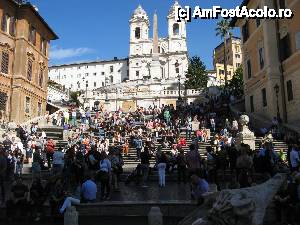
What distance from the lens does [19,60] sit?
120ft

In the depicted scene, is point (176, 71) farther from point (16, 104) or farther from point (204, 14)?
point (204, 14)

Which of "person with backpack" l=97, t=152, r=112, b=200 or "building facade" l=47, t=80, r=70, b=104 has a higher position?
"building facade" l=47, t=80, r=70, b=104

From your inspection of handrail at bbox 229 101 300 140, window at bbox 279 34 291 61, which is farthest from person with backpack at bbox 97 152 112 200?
window at bbox 279 34 291 61

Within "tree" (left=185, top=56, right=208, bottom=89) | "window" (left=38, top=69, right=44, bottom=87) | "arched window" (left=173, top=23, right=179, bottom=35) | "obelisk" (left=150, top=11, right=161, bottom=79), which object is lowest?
"window" (left=38, top=69, right=44, bottom=87)

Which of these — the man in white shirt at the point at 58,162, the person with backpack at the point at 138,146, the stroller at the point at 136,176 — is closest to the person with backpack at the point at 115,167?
the stroller at the point at 136,176

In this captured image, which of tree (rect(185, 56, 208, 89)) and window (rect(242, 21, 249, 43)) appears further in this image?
tree (rect(185, 56, 208, 89))

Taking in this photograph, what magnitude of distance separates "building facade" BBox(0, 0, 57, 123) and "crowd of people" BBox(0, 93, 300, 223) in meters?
6.67

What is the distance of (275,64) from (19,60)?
2299 cm

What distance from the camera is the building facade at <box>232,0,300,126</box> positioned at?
1033 inches

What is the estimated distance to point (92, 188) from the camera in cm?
1298

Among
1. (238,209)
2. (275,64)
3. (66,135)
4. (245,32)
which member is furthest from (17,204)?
(245,32)

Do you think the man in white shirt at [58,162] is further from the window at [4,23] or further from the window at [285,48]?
the window at [4,23]

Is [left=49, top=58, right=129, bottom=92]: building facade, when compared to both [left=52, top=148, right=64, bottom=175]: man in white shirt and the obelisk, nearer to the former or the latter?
the obelisk

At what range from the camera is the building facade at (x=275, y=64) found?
86.1 feet
